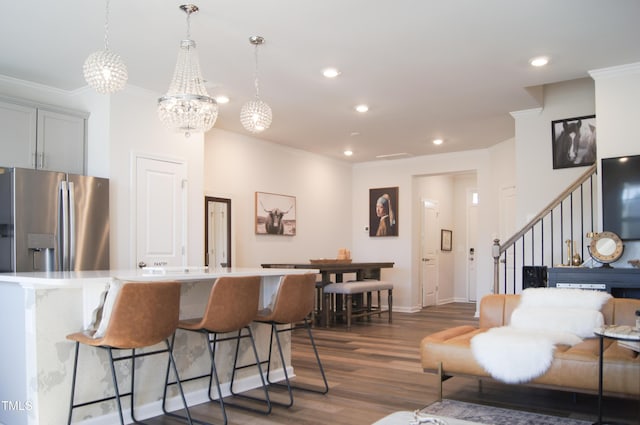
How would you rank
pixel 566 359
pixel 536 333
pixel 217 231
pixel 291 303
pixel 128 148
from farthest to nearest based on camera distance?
pixel 217 231 → pixel 128 148 → pixel 291 303 → pixel 536 333 → pixel 566 359

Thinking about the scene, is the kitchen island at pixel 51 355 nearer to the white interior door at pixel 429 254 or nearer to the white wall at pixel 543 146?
the white wall at pixel 543 146

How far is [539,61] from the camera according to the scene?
4.76m

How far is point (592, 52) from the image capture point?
457 cm

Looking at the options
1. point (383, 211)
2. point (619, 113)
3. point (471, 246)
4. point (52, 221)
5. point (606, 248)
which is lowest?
point (471, 246)

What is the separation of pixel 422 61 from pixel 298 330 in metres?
4.11

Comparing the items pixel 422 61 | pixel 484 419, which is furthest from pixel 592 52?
pixel 484 419

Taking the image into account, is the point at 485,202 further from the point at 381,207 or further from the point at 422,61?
the point at 422,61

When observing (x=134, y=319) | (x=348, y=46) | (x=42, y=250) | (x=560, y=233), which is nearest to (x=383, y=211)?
(x=560, y=233)

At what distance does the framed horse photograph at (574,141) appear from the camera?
5895 mm

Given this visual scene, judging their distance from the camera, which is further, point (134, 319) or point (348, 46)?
point (348, 46)

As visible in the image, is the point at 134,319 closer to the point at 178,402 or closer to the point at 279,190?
the point at 178,402

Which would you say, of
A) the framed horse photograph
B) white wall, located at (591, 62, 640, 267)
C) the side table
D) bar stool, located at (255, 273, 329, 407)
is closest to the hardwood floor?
bar stool, located at (255, 273, 329, 407)

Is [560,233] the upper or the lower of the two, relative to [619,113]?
lower

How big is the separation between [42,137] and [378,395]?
13.1ft
